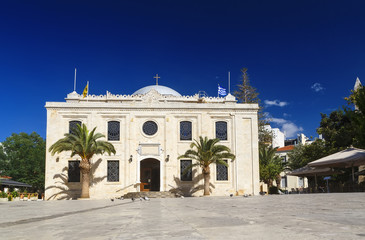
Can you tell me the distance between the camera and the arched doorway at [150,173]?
104ft

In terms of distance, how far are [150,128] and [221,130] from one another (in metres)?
6.23

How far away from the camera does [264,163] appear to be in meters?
38.1

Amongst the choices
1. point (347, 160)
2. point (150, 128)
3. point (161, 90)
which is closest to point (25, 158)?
point (161, 90)

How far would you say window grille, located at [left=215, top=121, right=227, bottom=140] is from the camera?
30.8m

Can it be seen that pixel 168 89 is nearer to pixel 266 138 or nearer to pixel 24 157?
pixel 266 138

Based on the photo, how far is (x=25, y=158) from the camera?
48.2 meters

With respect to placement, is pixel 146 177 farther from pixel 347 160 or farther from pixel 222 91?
pixel 347 160

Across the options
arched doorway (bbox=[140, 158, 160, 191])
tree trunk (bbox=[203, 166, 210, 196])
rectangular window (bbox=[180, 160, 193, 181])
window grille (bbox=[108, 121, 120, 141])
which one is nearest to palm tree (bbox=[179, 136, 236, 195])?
tree trunk (bbox=[203, 166, 210, 196])

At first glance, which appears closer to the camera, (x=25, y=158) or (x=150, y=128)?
(x=150, y=128)

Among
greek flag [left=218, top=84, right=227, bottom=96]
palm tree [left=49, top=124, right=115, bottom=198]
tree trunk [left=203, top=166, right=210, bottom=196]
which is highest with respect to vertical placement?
greek flag [left=218, top=84, right=227, bottom=96]

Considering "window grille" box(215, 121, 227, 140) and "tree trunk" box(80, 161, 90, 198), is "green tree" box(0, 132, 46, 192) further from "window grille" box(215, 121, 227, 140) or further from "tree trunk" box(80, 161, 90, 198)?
"window grille" box(215, 121, 227, 140)

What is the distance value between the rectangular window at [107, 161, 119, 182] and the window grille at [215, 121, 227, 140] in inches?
356

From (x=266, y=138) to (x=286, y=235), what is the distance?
42.9m

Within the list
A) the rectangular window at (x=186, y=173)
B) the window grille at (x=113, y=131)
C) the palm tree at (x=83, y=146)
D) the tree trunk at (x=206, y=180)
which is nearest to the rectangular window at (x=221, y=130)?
the rectangular window at (x=186, y=173)
